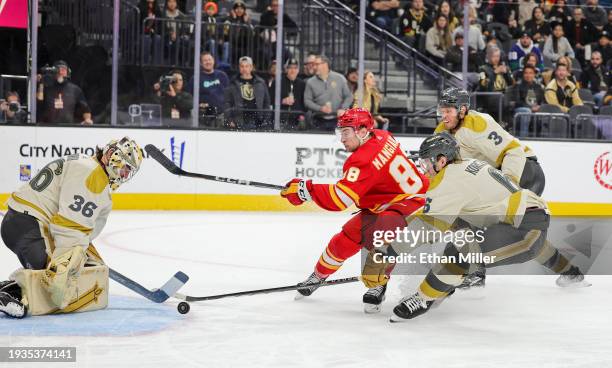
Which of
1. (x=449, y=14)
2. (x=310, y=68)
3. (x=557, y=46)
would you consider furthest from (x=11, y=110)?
(x=557, y=46)

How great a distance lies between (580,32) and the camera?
11.4 metres

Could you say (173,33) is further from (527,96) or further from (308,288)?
(308,288)

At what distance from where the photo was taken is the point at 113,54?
9695mm

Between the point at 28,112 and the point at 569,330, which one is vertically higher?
the point at 28,112

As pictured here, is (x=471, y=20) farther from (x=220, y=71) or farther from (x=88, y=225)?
(x=88, y=225)

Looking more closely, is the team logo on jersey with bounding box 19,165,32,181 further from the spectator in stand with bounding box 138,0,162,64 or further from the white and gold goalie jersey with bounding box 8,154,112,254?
the white and gold goalie jersey with bounding box 8,154,112,254

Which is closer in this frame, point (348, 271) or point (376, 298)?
point (376, 298)

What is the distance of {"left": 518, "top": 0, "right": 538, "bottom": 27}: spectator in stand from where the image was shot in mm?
11195

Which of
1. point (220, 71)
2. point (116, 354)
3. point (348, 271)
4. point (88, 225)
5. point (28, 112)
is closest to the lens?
point (116, 354)

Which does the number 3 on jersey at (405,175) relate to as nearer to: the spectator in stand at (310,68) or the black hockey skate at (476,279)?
the black hockey skate at (476,279)

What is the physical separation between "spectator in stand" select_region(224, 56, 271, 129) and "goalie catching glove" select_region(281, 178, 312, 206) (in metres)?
4.90

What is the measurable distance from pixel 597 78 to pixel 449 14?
5.78 feet

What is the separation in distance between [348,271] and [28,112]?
4256 millimetres

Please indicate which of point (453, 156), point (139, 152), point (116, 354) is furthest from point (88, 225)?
point (453, 156)
